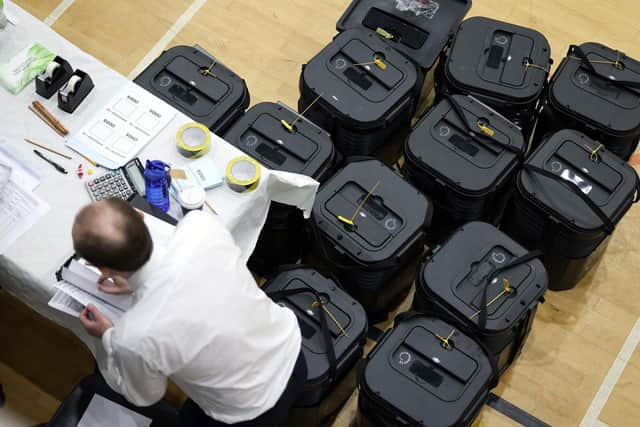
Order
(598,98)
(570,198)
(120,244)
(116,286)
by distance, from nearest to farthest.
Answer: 1. (120,244)
2. (116,286)
3. (570,198)
4. (598,98)

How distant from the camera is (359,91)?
323 centimetres

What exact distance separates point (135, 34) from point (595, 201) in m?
2.31

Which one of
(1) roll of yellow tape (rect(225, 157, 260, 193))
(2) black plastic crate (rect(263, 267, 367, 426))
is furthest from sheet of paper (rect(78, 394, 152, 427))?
(1) roll of yellow tape (rect(225, 157, 260, 193))

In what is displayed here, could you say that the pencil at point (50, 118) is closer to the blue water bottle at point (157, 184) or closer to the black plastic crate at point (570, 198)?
the blue water bottle at point (157, 184)

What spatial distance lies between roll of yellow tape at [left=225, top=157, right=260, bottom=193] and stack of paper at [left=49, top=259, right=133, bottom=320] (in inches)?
20.4

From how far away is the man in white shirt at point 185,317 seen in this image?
78.2 inches

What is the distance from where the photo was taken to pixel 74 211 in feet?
8.33

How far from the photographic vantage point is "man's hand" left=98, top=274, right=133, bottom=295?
7.03 ft

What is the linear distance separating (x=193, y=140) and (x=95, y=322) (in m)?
0.73

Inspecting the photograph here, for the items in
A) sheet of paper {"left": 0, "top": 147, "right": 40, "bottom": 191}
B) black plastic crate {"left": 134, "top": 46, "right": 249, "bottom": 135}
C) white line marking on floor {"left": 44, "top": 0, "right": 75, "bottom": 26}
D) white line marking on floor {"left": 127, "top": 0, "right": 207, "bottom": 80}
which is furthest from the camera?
white line marking on floor {"left": 44, "top": 0, "right": 75, "bottom": 26}

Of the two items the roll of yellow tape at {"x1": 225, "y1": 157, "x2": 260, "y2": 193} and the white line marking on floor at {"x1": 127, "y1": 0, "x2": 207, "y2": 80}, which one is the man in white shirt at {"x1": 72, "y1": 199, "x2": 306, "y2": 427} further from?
the white line marking on floor at {"x1": 127, "y1": 0, "x2": 207, "y2": 80}

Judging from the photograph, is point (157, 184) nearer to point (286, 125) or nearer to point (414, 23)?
point (286, 125)

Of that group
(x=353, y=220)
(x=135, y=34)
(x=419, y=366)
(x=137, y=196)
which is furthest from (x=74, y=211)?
(x=135, y=34)

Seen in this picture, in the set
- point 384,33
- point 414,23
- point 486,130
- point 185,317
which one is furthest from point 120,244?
point 414,23
